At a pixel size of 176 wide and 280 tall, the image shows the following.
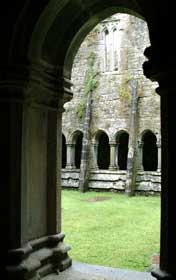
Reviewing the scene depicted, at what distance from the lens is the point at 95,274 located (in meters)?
3.25

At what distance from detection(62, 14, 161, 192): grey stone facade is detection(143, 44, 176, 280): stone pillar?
1299cm

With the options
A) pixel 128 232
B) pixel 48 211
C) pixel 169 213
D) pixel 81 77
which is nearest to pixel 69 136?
pixel 81 77

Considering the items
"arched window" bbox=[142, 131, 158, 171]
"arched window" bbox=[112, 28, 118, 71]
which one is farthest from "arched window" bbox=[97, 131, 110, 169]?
"arched window" bbox=[112, 28, 118, 71]

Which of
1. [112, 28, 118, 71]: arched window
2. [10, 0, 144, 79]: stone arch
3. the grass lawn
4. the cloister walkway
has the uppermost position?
[112, 28, 118, 71]: arched window

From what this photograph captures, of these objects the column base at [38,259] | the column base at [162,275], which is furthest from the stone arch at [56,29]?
the column base at [162,275]

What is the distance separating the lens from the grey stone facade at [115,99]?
15.7 meters

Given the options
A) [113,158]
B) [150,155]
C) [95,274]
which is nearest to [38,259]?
[95,274]

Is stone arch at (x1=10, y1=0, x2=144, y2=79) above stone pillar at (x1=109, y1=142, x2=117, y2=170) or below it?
above

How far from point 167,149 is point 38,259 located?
157cm

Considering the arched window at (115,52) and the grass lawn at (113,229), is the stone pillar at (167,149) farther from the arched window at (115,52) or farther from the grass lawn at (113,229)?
the arched window at (115,52)

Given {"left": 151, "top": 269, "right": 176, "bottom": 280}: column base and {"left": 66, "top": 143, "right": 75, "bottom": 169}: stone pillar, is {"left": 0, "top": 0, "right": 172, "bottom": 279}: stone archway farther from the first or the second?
{"left": 66, "top": 143, "right": 75, "bottom": 169}: stone pillar

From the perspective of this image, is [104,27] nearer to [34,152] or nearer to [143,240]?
[143,240]

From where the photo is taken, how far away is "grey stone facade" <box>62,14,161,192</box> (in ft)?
51.4

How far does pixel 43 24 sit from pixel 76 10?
542 mm
